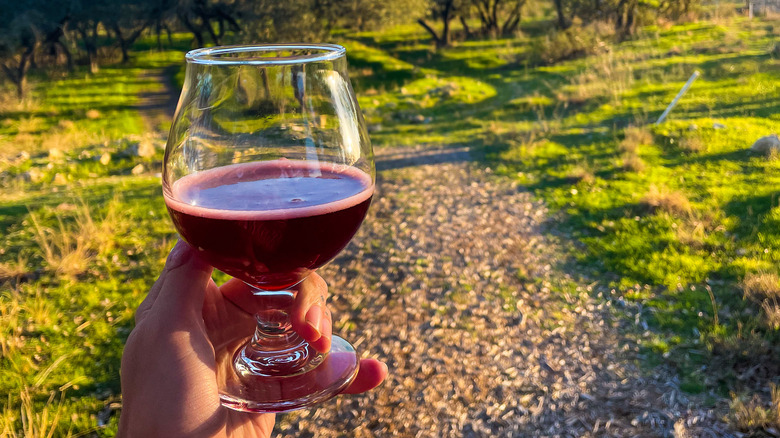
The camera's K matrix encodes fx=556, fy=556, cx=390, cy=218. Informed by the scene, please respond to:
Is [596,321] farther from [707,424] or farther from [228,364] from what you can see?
[228,364]

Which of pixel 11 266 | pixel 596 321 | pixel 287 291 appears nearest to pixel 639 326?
pixel 596 321

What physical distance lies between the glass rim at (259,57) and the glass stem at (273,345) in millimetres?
716

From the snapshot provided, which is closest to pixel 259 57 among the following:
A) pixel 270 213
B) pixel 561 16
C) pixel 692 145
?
pixel 270 213

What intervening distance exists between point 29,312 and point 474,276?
3866mm

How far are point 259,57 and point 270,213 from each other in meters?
0.42

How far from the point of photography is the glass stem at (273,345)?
5.78ft

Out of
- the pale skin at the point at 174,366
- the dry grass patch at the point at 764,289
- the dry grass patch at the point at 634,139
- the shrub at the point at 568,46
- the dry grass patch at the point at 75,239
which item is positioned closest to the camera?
the pale skin at the point at 174,366

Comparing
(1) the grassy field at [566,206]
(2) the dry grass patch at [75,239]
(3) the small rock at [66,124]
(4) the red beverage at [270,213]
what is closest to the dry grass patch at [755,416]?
(1) the grassy field at [566,206]

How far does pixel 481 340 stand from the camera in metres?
4.54

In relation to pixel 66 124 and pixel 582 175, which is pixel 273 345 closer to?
pixel 582 175

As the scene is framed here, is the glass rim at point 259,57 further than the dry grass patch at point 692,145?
No

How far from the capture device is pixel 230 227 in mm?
1357

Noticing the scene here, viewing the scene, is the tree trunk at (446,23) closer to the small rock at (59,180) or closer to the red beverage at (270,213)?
the small rock at (59,180)

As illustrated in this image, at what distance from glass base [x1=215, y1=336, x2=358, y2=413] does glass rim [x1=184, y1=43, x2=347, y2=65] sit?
942 millimetres
